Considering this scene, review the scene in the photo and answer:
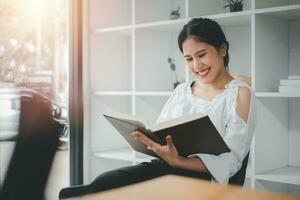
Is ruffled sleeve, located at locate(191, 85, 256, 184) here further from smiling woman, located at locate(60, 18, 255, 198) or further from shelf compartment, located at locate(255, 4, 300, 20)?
shelf compartment, located at locate(255, 4, 300, 20)

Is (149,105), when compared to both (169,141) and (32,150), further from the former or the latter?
(32,150)

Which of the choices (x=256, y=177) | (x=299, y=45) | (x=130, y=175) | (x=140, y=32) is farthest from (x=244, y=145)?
(x=140, y=32)

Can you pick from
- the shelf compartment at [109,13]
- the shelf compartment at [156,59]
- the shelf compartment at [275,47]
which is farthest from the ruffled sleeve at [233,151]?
the shelf compartment at [109,13]

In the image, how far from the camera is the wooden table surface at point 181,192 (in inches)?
16.2

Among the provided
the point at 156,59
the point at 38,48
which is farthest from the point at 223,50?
the point at 38,48

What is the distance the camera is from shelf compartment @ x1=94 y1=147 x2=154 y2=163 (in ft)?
8.52

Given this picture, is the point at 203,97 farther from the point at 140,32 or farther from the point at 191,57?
the point at 140,32

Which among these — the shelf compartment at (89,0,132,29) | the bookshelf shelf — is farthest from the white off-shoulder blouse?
the shelf compartment at (89,0,132,29)

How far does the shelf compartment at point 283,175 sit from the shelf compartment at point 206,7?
0.94m

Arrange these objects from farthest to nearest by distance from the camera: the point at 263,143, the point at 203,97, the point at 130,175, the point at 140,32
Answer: the point at 140,32 → the point at 263,143 → the point at 203,97 → the point at 130,175

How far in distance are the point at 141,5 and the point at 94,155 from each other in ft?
3.45

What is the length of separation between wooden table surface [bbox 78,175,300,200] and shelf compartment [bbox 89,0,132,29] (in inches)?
98.0

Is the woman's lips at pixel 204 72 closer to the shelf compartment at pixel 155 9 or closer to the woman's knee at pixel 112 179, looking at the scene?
the woman's knee at pixel 112 179

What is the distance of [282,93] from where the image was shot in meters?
1.97
